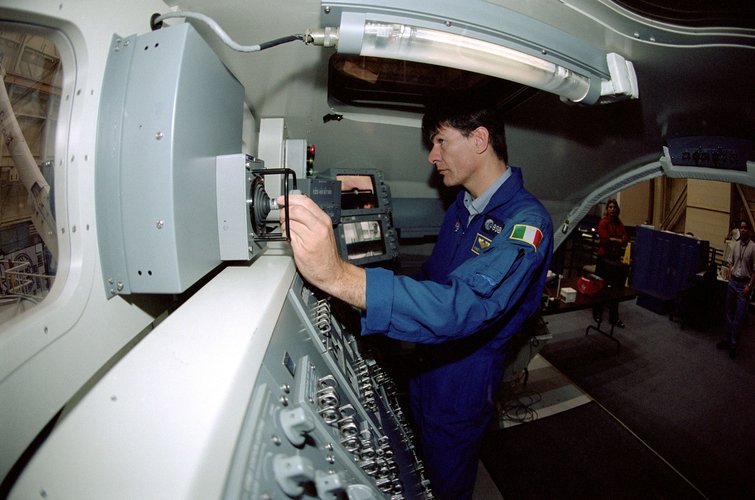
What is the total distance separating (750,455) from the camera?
2.47m

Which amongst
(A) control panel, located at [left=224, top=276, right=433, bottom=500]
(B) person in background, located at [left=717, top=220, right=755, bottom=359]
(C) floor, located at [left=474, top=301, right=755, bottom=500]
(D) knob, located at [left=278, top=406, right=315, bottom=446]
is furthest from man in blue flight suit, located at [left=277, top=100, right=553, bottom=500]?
(B) person in background, located at [left=717, top=220, right=755, bottom=359]

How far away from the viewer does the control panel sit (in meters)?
0.51

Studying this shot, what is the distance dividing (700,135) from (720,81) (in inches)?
26.8

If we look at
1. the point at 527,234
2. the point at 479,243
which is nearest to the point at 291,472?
the point at 527,234

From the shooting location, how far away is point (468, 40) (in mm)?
859

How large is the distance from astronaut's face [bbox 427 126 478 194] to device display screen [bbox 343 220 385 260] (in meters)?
0.57

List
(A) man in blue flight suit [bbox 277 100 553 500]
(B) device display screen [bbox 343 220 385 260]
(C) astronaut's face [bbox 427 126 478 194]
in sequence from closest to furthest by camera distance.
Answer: (A) man in blue flight suit [bbox 277 100 553 500]
(C) astronaut's face [bbox 427 126 478 194]
(B) device display screen [bbox 343 220 385 260]

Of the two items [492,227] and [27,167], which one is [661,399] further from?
[27,167]

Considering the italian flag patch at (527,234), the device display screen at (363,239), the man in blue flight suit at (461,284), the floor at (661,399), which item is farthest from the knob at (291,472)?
the floor at (661,399)

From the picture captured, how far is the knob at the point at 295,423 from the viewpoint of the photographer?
571mm

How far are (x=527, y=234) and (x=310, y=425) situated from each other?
36.1 inches

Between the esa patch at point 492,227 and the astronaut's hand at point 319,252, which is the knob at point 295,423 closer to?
the astronaut's hand at point 319,252

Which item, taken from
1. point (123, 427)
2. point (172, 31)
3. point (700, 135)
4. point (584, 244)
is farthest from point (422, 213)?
point (584, 244)

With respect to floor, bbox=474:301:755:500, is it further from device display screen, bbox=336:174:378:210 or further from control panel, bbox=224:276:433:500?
device display screen, bbox=336:174:378:210
